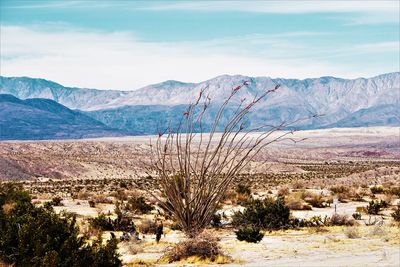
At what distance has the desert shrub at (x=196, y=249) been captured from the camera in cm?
1369

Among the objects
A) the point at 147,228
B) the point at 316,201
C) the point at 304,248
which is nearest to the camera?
the point at 304,248

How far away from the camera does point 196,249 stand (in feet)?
45.1

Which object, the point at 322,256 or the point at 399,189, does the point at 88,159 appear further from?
the point at 322,256

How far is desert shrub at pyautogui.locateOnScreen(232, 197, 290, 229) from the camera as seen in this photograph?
65.4 feet

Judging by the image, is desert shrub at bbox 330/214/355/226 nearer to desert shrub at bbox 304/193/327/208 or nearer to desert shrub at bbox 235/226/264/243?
desert shrub at bbox 235/226/264/243

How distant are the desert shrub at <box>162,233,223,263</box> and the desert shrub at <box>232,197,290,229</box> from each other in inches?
244

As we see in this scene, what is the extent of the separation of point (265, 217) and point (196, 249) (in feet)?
21.5

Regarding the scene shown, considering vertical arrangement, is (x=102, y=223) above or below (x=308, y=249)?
below

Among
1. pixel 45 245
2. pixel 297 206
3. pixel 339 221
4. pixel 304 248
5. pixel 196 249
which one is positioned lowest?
pixel 297 206

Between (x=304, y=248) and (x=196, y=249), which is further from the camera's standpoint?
(x=304, y=248)

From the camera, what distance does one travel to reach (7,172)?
7031cm

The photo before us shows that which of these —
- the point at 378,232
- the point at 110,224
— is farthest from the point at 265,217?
the point at 110,224

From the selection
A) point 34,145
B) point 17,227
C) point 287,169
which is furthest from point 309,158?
point 17,227

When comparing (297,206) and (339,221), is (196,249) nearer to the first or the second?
(339,221)
